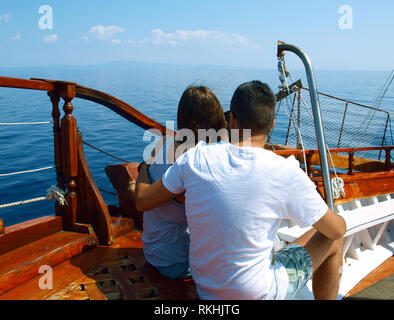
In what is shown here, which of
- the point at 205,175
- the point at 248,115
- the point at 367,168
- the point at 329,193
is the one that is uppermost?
the point at 248,115

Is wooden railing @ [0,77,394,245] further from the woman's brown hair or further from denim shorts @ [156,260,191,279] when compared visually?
the woman's brown hair

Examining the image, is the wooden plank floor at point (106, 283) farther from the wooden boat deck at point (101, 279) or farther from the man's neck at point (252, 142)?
the man's neck at point (252, 142)

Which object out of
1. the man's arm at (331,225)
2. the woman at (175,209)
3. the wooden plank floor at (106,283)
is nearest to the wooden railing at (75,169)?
the wooden plank floor at (106,283)

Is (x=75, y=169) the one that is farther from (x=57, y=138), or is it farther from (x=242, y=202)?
(x=242, y=202)

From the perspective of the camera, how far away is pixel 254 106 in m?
1.43

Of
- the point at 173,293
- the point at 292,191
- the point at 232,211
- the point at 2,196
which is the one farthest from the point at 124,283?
the point at 2,196

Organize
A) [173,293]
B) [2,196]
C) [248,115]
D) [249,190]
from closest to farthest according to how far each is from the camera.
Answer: [249,190] → [248,115] → [173,293] → [2,196]

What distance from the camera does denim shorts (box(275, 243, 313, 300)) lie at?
5.40ft

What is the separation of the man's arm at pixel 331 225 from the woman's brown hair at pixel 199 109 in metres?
0.69

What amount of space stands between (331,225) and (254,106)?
0.65 m

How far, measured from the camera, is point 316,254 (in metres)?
1.79

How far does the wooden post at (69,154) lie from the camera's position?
2.37 m
